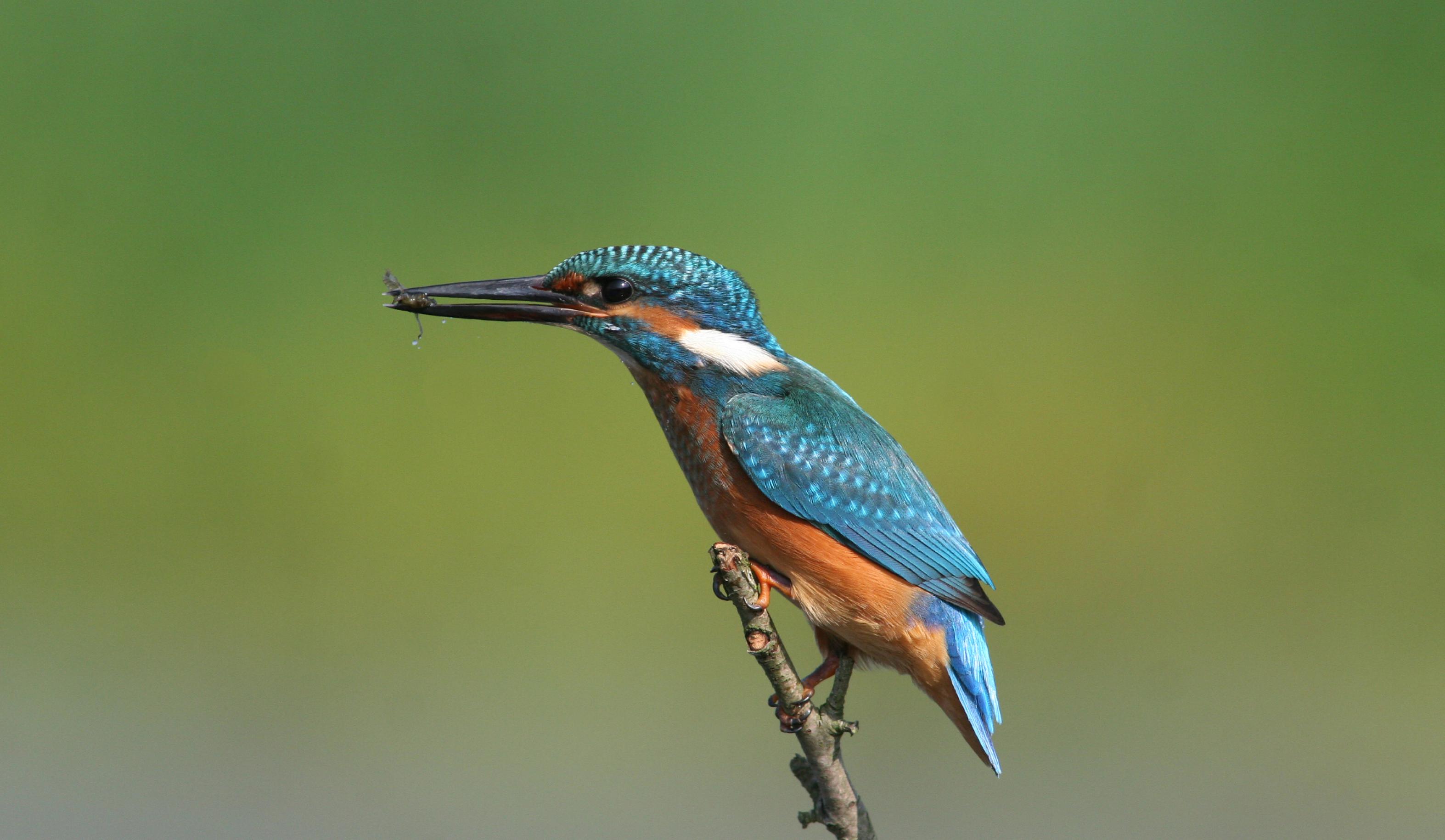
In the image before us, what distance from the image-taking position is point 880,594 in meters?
1.96

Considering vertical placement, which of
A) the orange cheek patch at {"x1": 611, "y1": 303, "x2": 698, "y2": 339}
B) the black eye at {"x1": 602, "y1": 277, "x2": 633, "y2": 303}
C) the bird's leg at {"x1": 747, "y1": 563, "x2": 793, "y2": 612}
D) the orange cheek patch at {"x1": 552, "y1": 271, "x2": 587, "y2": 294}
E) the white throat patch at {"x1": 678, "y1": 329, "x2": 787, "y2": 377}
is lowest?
the bird's leg at {"x1": 747, "y1": 563, "x2": 793, "y2": 612}

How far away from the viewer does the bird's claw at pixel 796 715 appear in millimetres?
1770

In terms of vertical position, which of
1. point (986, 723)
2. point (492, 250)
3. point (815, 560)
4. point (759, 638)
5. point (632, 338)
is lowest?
point (986, 723)

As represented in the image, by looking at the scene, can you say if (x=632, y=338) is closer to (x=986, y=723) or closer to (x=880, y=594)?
(x=880, y=594)

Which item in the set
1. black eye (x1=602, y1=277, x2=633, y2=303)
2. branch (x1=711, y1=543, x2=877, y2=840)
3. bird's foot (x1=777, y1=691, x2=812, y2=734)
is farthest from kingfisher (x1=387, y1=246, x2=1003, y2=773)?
bird's foot (x1=777, y1=691, x2=812, y2=734)

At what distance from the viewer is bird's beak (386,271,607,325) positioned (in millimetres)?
1999

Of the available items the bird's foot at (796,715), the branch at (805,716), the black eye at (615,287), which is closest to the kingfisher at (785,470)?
the black eye at (615,287)

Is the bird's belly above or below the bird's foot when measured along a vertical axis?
above

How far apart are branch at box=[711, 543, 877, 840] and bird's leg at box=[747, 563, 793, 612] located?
0.02 metres

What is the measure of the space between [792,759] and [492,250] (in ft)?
8.65

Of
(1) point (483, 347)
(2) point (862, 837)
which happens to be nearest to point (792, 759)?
(2) point (862, 837)

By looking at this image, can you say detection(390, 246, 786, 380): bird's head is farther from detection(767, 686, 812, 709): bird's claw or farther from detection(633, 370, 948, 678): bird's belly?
detection(767, 686, 812, 709): bird's claw

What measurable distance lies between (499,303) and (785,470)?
61 centimetres

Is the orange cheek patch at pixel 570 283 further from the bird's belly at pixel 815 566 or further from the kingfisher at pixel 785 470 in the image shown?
the bird's belly at pixel 815 566
